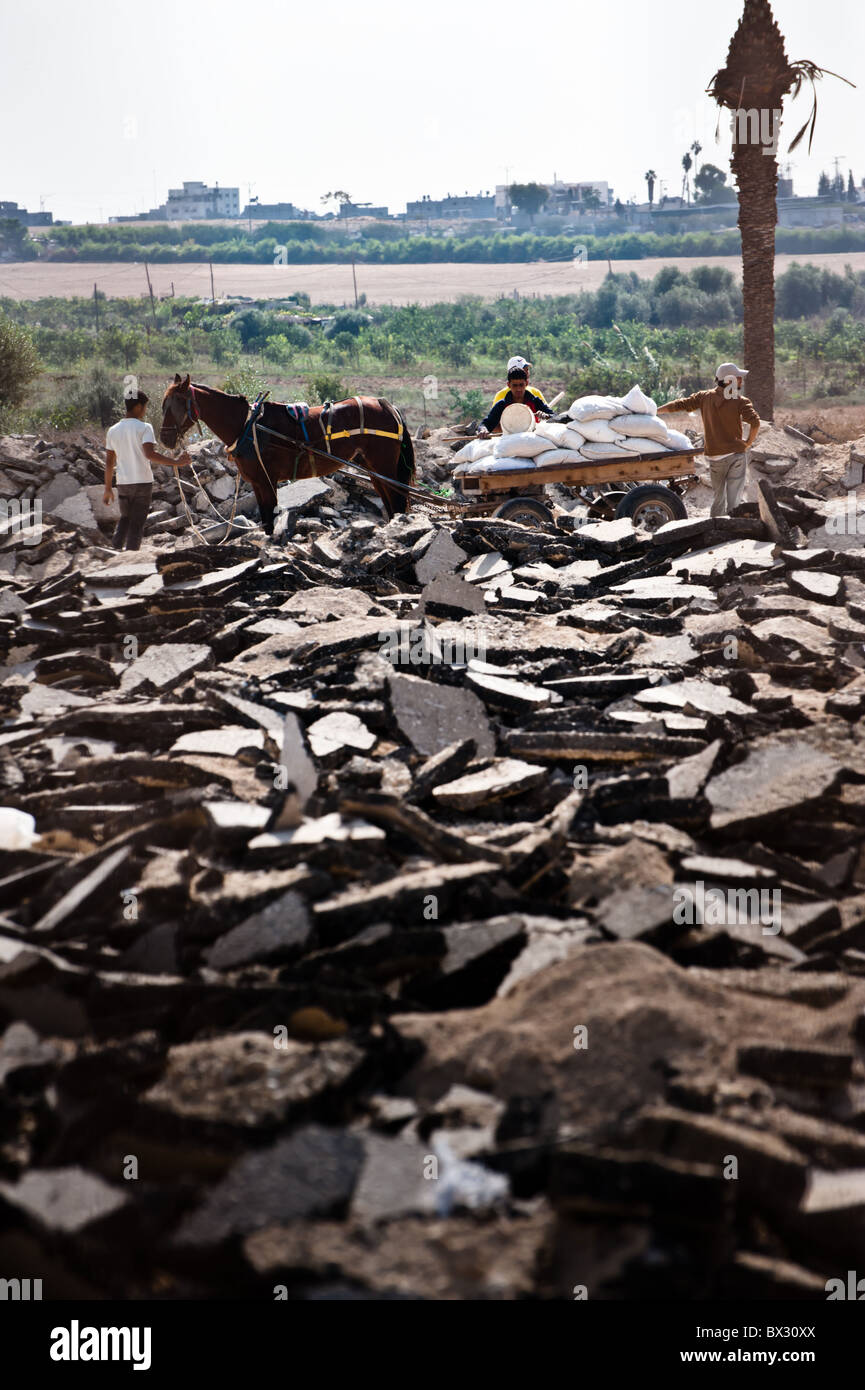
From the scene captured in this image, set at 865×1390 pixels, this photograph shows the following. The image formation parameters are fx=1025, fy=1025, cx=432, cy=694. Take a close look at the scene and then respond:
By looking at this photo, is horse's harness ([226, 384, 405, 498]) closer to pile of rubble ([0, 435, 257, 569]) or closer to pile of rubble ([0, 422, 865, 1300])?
pile of rubble ([0, 435, 257, 569])

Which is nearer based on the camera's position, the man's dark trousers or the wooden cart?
the man's dark trousers

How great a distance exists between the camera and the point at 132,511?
10094 mm

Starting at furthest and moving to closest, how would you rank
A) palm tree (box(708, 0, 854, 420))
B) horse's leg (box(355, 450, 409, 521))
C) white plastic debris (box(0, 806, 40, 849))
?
palm tree (box(708, 0, 854, 420)) → horse's leg (box(355, 450, 409, 521)) → white plastic debris (box(0, 806, 40, 849))

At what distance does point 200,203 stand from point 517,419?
169 m

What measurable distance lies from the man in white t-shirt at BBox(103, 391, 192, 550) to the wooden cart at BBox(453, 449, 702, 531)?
3021mm

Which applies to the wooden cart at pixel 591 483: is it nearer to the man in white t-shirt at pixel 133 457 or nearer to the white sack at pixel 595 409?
the white sack at pixel 595 409

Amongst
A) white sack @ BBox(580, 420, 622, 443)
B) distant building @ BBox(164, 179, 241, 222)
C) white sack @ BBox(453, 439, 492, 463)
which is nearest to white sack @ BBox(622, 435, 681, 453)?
white sack @ BBox(580, 420, 622, 443)

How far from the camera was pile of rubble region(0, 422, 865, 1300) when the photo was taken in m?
2.80

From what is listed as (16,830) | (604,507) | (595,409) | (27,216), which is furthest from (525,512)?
(27,216)

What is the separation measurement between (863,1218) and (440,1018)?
1383mm

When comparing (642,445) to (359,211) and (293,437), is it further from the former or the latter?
(359,211)

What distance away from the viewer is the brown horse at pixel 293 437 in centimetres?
1097

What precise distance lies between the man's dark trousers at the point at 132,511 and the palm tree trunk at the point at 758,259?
10.5 meters

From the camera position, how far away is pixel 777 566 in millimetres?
8461
